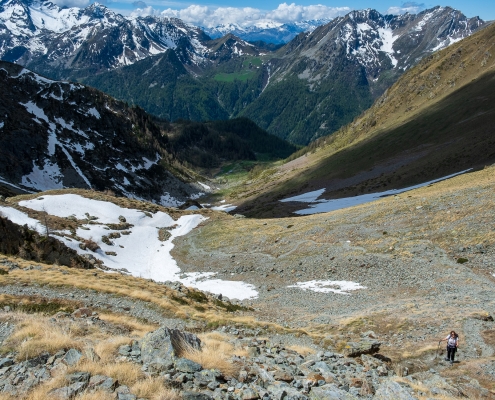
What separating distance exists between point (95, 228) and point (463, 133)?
114 m

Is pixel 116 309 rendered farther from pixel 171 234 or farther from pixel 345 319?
pixel 171 234

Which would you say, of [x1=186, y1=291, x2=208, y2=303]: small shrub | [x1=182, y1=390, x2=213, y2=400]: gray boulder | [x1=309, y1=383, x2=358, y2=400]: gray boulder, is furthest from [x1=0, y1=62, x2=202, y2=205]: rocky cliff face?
[x1=309, y1=383, x2=358, y2=400]: gray boulder

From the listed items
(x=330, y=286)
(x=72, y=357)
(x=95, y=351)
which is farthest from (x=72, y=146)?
(x=72, y=357)

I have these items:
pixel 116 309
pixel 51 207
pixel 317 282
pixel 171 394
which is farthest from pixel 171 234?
pixel 171 394

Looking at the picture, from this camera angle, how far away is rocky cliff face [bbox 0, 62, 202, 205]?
120250 millimetres

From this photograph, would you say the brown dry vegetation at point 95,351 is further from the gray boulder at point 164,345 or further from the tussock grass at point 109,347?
the gray boulder at point 164,345

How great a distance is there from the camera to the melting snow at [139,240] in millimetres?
41000

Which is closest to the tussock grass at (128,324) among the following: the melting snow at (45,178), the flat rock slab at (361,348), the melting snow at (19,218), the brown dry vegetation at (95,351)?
the brown dry vegetation at (95,351)

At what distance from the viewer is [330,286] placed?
1329 inches

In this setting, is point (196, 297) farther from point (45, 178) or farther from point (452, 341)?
→ point (45, 178)

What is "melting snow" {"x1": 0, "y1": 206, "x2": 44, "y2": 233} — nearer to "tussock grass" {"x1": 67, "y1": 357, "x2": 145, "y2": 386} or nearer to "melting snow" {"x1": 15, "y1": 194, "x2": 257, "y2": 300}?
"melting snow" {"x1": 15, "y1": 194, "x2": 257, "y2": 300}

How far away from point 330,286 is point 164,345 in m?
25.5

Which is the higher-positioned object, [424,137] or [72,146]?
[424,137]

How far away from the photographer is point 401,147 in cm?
13100
